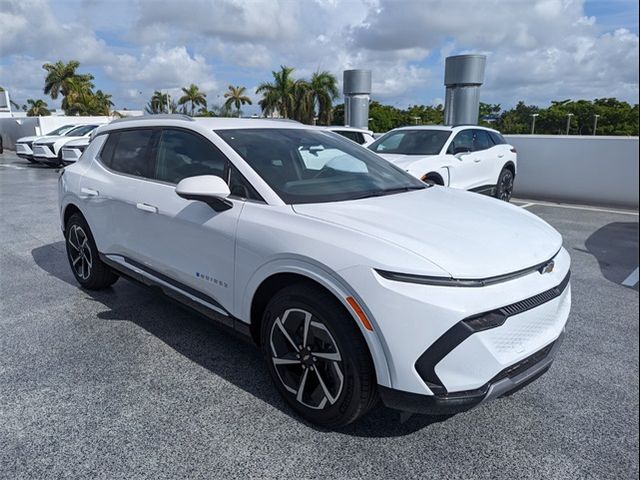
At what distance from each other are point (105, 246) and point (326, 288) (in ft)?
8.71

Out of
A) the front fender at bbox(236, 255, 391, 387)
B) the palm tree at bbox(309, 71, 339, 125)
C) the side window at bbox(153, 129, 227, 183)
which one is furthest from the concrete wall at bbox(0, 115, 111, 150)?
the front fender at bbox(236, 255, 391, 387)

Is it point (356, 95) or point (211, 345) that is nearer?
point (211, 345)

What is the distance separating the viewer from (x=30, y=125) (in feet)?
92.0

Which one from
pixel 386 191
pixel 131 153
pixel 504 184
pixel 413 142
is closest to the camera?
pixel 386 191

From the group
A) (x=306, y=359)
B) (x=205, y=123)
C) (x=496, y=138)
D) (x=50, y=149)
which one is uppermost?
(x=205, y=123)

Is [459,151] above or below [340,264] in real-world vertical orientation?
above

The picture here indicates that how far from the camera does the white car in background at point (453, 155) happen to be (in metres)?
8.20

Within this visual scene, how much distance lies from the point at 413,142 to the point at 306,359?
7086 millimetres

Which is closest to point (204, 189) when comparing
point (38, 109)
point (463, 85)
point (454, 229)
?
point (454, 229)

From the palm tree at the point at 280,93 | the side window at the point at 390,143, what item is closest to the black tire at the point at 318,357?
the side window at the point at 390,143

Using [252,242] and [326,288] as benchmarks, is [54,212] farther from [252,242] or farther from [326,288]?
[326,288]

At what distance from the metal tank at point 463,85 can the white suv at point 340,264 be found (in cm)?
1064

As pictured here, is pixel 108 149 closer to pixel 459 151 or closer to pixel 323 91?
pixel 459 151

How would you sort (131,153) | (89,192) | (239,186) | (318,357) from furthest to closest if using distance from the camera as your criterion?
(89,192) → (131,153) → (239,186) → (318,357)
